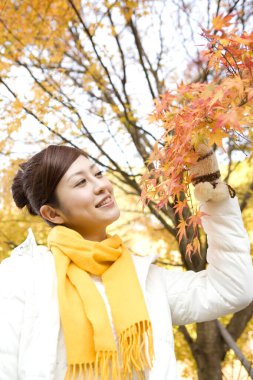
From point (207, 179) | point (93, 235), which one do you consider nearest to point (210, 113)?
point (207, 179)

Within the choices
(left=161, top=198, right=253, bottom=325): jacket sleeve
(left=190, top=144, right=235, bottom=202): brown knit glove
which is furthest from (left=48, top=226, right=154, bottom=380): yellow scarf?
(left=190, top=144, right=235, bottom=202): brown knit glove

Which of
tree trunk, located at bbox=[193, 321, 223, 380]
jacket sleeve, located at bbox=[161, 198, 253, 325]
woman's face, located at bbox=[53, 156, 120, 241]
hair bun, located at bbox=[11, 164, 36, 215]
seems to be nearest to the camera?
→ jacket sleeve, located at bbox=[161, 198, 253, 325]

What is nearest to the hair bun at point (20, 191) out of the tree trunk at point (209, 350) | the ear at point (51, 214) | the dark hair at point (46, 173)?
the dark hair at point (46, 173)

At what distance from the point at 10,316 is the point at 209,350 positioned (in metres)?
2.23

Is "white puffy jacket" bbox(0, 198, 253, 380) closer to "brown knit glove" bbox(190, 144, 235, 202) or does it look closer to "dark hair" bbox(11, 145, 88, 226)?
"brown knit glove" bbox(190, 144, 235, 202)

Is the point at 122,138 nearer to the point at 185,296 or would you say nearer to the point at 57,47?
the point at 57,47

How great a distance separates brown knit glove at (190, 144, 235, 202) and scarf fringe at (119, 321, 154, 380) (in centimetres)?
44

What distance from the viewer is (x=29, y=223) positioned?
4.10 meters

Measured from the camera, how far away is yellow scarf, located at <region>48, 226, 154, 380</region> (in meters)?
1.48

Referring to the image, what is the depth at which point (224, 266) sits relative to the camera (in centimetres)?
158

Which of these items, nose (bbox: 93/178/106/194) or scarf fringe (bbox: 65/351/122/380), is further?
nose (bbox: 93/178/106/194)

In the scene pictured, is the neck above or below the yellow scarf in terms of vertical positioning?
above

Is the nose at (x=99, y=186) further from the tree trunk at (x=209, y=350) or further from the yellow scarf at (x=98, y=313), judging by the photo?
the tree trunk at (x=209, y=350)

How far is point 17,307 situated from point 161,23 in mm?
2841
